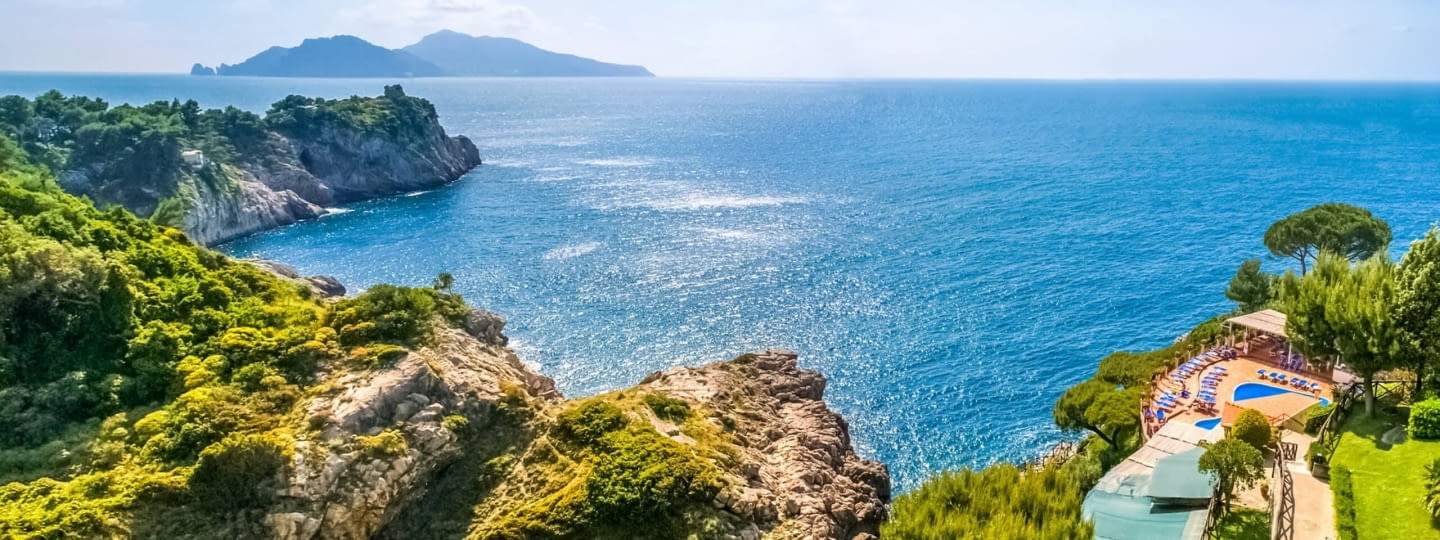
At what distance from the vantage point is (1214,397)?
3656cm

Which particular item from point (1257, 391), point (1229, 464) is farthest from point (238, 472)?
point (1257, 391)

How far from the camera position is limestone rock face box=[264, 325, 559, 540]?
94.4ft

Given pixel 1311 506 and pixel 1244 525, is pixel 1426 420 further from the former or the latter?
pixel 1244 525

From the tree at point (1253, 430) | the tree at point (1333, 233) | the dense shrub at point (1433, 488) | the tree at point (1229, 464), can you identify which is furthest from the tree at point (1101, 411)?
the tree at point (1333, 233)

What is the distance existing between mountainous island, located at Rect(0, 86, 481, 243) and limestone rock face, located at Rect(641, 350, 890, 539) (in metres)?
61.0

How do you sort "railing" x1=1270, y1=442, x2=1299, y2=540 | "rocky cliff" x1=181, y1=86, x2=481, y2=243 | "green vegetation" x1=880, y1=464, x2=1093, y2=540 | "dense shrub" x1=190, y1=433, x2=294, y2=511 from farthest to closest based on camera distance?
"rocky cliff" x1=181, y1=86, x2=481, y2=243 → "dense shrub" x1=190, y1=433, x2=294, y2=511 → "green vegetation" x1=880, y1=464, x2=1093, y2=540 → "railing" x1=1270, y1=442, x2=1299, y2=540

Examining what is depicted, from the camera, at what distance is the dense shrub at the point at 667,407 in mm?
37438

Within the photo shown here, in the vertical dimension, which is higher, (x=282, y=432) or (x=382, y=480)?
(x=282, y=432)

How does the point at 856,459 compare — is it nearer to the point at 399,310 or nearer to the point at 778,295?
the point at 399,310

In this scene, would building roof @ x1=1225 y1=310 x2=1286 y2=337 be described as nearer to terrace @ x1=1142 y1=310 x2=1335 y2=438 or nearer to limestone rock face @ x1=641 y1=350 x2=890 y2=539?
terrace @ x1=1142 y1=310 x2=1335 y2=438

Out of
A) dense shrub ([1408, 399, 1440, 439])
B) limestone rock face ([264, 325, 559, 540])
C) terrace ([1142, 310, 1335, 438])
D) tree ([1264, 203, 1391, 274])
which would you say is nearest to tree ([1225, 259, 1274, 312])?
tree ([1264, 203, 1391, 274])

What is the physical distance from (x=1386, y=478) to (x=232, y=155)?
442ft

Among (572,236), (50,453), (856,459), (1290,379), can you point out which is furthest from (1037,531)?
(572,236)

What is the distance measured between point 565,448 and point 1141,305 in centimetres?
5595
